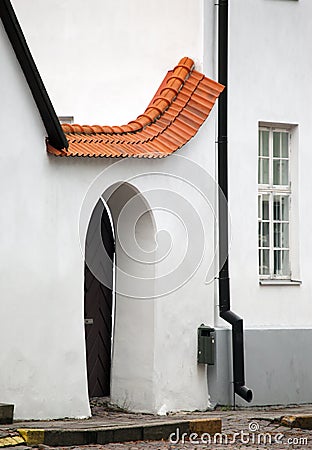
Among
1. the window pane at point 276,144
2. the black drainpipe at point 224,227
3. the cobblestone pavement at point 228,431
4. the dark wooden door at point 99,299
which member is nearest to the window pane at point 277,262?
the black drainpipe at point 224,227

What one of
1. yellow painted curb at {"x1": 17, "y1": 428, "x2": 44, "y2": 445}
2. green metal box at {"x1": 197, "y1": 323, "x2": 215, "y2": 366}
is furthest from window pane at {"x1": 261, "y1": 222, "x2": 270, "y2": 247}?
yellow painted curb at {"x1": 17, "y1": 428, "x2": 44, "y2": 445}

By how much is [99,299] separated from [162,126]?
2.57m

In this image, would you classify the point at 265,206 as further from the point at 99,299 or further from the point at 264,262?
the point at 99,299

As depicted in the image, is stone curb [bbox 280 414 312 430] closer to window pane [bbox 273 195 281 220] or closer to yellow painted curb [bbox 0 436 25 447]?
window pane [bbox 273 195 281 220]

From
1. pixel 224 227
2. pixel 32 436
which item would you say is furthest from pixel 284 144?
pixel 32 436

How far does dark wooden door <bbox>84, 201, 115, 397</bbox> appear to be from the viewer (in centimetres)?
1373

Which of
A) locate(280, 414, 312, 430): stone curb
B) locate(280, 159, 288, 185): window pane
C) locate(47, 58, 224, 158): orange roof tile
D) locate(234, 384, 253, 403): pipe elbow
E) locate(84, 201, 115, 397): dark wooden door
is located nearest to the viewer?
locate(280, 414, 312, 430): stone curb

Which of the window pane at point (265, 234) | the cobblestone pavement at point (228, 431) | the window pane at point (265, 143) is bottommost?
the cobblestone pavement at point (228, 431)

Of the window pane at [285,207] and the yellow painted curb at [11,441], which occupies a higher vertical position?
the window pane at [285,207]

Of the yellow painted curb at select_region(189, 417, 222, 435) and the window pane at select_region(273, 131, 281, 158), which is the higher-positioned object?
the window pane at select_region(273, 131, 281, 158)

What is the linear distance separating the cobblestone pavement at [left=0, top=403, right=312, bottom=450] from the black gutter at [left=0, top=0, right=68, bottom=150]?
10.2ft

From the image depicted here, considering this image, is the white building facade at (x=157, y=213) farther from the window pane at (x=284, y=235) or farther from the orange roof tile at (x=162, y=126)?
the orange roof tile at (x=162, y=126)

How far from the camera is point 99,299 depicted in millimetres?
14023

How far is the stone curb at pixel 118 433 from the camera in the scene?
32.4 ft
